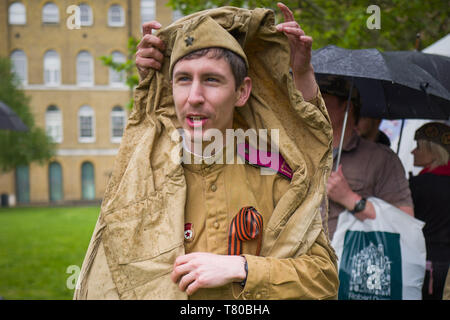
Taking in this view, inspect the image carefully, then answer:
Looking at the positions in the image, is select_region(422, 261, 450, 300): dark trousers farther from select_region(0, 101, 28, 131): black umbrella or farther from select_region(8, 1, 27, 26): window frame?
select_region(8, 1, 27, 26): window frame

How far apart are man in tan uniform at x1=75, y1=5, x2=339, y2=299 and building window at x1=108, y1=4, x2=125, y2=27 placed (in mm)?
25600

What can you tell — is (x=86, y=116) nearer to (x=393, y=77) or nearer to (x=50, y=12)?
(x=50, y=12)

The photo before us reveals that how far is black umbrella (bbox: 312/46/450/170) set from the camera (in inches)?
110

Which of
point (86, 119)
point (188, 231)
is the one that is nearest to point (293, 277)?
point (188, 231)

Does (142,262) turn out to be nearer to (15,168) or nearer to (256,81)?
(256,81)

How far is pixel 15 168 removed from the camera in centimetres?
3300

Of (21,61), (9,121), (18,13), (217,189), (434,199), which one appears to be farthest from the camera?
(21,61)

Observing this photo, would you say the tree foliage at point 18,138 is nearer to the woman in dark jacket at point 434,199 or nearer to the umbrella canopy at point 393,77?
the umbrella canopy at point 393,77

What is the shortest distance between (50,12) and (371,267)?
28.5m

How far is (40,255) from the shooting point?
37.6 ft

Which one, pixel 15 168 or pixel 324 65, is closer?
pixel 324 65

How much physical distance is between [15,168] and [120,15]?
14307 mm

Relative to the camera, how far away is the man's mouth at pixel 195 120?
5.38 ft
